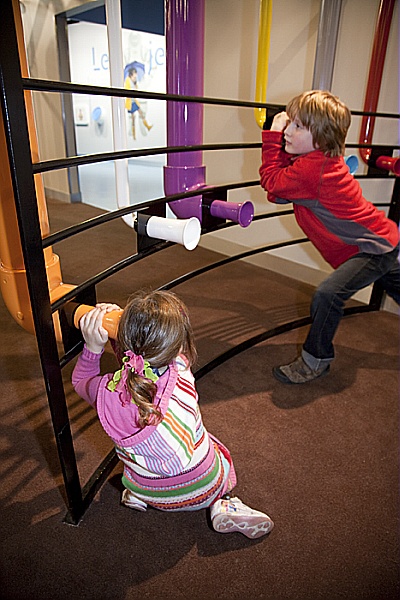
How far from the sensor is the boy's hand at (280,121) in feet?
5.29

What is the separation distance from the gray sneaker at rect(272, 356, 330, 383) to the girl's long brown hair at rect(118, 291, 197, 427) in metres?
0.94

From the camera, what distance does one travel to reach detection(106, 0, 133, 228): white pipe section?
1100 millimetres

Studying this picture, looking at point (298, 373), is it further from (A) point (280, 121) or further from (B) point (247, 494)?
(A) point (280, 121)

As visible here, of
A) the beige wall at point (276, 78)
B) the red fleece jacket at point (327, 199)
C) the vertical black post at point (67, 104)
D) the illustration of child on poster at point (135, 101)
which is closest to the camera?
the red fleece jacket at point (327, 199)

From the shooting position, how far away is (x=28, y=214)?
0.82 m

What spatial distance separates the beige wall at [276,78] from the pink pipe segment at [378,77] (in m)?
0.06

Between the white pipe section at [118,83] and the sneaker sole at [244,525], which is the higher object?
the white pipe section at [118,83]

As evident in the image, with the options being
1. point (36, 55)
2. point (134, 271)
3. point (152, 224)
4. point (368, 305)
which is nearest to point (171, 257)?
point (134, 271)

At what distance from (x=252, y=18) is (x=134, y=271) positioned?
170cm

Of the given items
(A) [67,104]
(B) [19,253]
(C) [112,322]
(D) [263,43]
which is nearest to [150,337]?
(C) [112,322]

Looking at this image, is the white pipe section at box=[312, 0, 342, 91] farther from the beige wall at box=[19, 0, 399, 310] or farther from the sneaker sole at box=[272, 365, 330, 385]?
the sneaker sole at box=[272, 365, 330, 385]

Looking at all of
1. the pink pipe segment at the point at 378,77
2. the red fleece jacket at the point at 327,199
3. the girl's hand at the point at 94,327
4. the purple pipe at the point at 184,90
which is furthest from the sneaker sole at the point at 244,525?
the pink pipe segment at the point at 378,77

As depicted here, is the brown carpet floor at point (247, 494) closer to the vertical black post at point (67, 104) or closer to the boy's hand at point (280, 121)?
the boy's hand at point (280, 121)

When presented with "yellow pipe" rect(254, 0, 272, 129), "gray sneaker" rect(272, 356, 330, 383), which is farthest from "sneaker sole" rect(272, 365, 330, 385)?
"yellow pipe" rect(254, 0, 272, 129)
